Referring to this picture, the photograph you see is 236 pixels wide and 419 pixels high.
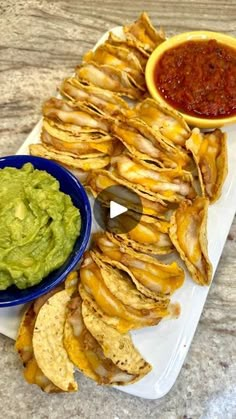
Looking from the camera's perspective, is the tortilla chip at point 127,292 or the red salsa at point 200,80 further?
the red salsa at point 200,80

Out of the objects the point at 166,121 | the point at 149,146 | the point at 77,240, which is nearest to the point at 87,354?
the point at 77,240

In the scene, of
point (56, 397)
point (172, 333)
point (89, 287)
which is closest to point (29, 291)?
point (89, 287)

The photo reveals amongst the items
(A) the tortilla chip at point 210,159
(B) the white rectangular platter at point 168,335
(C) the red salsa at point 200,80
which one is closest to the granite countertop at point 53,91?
(B) the white rectangular platter at point 168,335

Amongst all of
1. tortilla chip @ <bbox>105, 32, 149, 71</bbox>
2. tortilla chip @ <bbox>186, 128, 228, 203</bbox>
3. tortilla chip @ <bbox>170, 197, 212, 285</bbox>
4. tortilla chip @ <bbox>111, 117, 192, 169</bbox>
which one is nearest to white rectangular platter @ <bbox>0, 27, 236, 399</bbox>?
tortilla chip @ <bbox>170, 197, 212, 285</bbox>

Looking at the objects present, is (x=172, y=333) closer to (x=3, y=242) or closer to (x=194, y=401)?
(x=194, y=401)

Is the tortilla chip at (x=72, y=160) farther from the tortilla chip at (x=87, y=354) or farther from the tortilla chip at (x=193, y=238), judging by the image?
the tortilla chip at (x=87, y=354)

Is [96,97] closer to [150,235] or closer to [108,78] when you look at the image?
[108,78]
